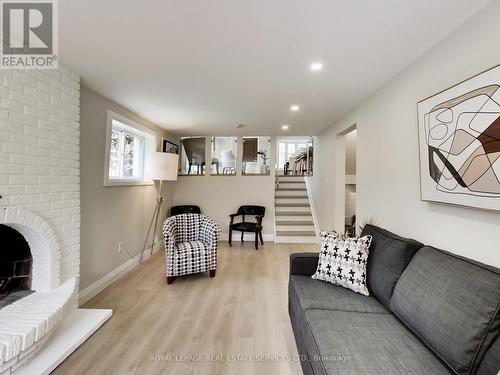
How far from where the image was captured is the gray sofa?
1.05m

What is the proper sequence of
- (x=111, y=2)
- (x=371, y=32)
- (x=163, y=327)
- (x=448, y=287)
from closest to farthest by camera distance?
(x=448, y=287) → (x=111, y=2) → (x=371, y=32) → (x=163, y=327)

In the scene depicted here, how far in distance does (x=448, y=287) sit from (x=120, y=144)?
386 centimetres

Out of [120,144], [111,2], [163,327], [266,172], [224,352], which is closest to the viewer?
[111,2]

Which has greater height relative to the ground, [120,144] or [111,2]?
[111,2]

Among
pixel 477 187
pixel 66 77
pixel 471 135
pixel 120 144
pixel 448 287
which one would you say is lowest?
pixel 448 287

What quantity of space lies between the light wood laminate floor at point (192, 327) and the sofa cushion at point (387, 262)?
2.59 ft

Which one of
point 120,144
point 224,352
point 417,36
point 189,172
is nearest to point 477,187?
point 417,36

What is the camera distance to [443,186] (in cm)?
161

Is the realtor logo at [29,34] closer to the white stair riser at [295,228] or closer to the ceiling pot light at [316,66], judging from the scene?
the ceiling pot light at [316,66]

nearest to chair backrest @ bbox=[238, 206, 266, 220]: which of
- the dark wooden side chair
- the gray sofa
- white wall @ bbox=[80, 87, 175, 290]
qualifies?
the dark wooden side chair

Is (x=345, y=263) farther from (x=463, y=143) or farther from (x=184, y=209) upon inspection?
(x=184, y=209)

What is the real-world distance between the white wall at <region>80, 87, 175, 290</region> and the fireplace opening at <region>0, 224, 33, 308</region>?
0.58 meters

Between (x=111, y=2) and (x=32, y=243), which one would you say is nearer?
(x=111, y=2)

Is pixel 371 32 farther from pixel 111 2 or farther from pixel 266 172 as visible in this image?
pixel 266 172
